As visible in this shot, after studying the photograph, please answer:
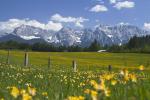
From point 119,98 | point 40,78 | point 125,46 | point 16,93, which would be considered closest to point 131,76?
point 119,98

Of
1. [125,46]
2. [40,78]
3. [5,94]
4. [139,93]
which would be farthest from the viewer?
[125,46]

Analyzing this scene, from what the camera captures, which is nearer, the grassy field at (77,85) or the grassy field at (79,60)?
the grassy field at (77,85)

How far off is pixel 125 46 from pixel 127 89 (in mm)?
193545

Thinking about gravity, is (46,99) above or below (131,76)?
below

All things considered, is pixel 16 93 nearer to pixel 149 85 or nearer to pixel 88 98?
pixel 88 98

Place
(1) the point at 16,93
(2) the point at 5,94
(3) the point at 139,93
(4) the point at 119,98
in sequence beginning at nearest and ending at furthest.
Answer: (1) the point at 16,93 → (3) the point at 139,93 → (4) the point at 119,98 → (2) the point at 5,94

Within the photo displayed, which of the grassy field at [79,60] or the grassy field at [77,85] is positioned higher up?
the grassy field at [77,85]

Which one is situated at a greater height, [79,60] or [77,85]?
[77,85]

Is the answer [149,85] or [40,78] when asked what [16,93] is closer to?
[149,85]

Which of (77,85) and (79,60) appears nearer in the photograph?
(77,85)

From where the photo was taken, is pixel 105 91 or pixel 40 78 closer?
pixel 105 91

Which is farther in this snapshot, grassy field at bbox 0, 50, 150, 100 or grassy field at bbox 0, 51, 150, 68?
grassy field at bbox 0, 51, 150, 68

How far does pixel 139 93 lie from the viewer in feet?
16.6

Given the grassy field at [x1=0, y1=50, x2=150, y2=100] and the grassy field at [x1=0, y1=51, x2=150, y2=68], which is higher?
the grassy field at [x1=0, y1=50, x2=150, y2=100]
